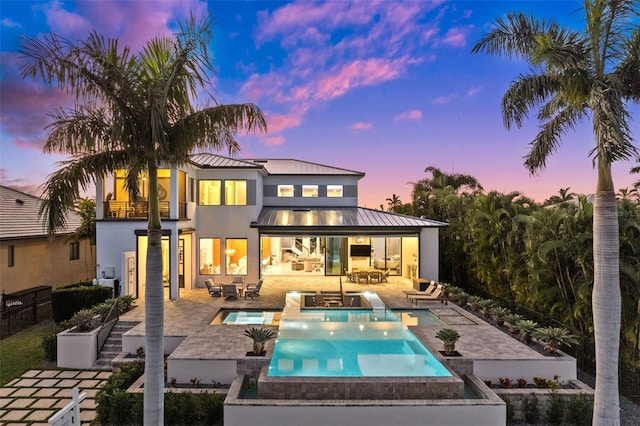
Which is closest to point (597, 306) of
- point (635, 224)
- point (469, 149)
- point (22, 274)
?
point (635, 224)

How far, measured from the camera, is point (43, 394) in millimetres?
10711

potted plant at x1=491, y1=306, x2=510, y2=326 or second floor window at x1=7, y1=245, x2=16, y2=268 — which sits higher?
second floor window at x1=7, y1=245, x2=16, y2=268

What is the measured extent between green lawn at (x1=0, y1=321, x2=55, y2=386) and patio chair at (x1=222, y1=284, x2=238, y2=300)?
24.5ft

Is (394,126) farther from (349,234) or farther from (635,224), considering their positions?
(635,224)

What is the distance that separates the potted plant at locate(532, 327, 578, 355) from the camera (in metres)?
11.6

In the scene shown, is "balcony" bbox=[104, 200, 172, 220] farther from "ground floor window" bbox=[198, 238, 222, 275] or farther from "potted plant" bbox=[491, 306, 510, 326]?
"potted plant" bbox=[491, 306, 510, 326]

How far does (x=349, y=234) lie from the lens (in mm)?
21750

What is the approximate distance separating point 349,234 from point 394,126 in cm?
1189

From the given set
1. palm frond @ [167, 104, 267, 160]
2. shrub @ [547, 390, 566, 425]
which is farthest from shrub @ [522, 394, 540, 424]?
palm frond @ [167, 104, 267, 160]

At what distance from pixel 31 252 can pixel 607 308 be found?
27499 millimetres

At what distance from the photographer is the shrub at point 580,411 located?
9.23m

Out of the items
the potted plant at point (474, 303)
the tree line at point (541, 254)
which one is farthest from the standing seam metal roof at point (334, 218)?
the potted plant at point (474, 303)

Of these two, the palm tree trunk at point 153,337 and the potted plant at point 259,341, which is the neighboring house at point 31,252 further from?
the palm tree trunk at point 153,337

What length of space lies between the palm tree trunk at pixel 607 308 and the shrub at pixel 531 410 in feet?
8.69
